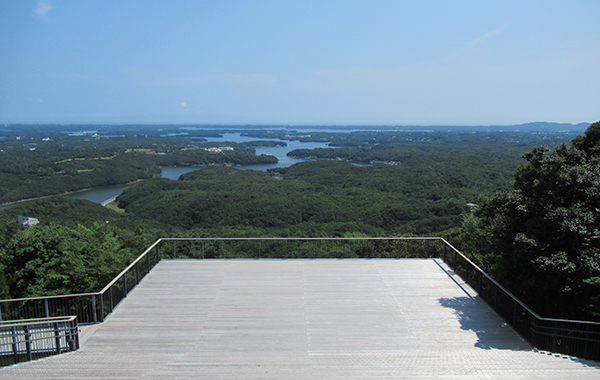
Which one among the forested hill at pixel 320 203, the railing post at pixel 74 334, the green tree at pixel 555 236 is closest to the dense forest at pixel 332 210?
the green tree at pixel 555 236

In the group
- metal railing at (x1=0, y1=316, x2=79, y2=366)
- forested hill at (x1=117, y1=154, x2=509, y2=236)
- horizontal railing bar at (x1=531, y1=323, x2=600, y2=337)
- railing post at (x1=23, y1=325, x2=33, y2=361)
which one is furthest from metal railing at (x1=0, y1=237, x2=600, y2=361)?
forested hill at (x1=117, y1=154, x2=509, y2=236)

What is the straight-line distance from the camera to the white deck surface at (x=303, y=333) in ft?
16.7

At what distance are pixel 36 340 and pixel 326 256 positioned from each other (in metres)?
6.47

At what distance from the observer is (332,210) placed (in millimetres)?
53625

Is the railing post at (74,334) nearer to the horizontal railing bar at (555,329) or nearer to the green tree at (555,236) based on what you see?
the horizontal railing bar at (555,329)

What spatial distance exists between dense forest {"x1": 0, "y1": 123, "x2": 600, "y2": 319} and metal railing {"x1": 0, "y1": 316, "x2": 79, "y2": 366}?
6.41 m

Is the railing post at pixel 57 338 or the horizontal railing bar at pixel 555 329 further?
the railing post at pixel 57 338

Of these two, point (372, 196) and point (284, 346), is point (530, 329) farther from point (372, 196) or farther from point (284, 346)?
point (372, 196)

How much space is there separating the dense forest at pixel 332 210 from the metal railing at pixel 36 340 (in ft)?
21.0

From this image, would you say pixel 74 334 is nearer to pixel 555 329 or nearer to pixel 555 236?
pixel 555 329

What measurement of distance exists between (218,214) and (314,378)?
4954 cm

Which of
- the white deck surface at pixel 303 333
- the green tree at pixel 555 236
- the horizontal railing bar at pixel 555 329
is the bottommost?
the white deck surface at pixel 303 333

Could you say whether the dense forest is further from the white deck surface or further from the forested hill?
the white deck surface

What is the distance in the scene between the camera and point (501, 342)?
5.89 m
